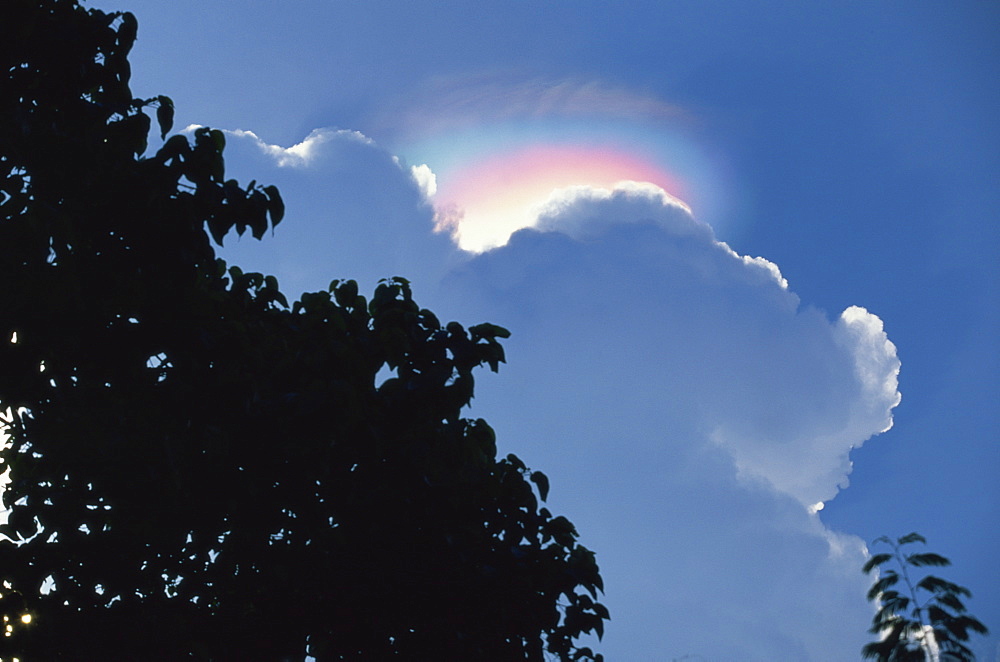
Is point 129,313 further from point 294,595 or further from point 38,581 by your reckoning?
point 294,595

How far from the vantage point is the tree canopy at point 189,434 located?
16.0 feet

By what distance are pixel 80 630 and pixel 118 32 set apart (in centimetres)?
442

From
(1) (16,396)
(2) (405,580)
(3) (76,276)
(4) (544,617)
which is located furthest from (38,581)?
(4) (544,617)

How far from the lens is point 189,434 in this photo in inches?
199

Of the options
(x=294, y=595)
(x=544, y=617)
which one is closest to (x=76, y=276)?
(x=294, y=595)

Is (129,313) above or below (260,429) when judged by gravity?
above

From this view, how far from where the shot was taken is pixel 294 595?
5.45m

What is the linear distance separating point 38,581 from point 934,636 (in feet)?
76.5

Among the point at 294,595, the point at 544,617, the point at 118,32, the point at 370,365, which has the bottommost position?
the point at 294,595

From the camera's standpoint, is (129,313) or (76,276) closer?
(76,276)

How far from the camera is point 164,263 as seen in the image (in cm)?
518

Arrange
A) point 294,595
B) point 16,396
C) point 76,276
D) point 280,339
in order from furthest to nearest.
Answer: point 280,339, point 294,595, point 16,396, point 76,276

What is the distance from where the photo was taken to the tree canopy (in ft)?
16.0

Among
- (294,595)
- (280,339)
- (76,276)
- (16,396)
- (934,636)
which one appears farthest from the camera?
(934,636)
